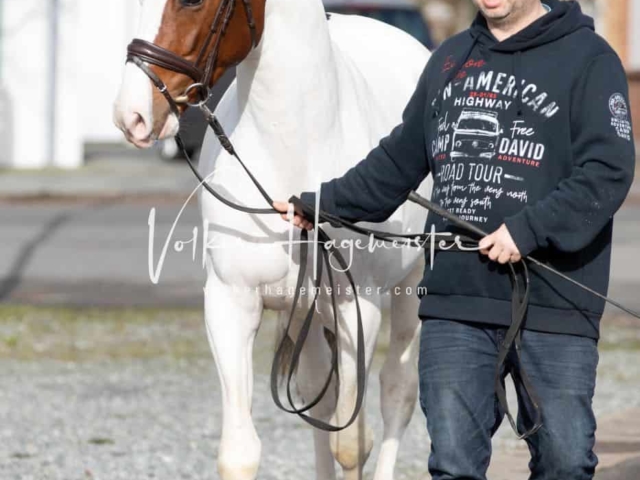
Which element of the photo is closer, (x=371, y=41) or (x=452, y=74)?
(x=452, y=74)

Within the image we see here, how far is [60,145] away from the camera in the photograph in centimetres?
2244

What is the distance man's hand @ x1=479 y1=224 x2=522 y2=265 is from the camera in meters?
4.24

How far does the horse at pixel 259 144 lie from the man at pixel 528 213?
0.60m

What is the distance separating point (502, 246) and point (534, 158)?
268mm

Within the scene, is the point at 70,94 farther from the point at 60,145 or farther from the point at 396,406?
the point at 396,406

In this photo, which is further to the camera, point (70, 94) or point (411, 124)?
point (70, 94)

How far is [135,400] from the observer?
791 centimetres

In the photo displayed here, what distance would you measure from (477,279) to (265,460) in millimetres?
2441

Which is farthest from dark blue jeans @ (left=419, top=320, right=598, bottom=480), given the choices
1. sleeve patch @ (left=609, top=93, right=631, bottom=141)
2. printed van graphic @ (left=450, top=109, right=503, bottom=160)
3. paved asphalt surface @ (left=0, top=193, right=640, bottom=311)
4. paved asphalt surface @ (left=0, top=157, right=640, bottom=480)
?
paved asphalt surface @ (left=0, top=193, right=640, bottom=311)

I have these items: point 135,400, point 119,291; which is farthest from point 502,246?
point 119,291

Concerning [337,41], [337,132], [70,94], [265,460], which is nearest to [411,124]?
[337,132]

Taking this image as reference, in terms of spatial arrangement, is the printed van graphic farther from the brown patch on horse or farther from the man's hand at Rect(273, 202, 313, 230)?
the brown patch on horse

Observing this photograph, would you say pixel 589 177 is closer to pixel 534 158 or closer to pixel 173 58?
pixel 534 158

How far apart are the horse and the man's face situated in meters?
0.75
